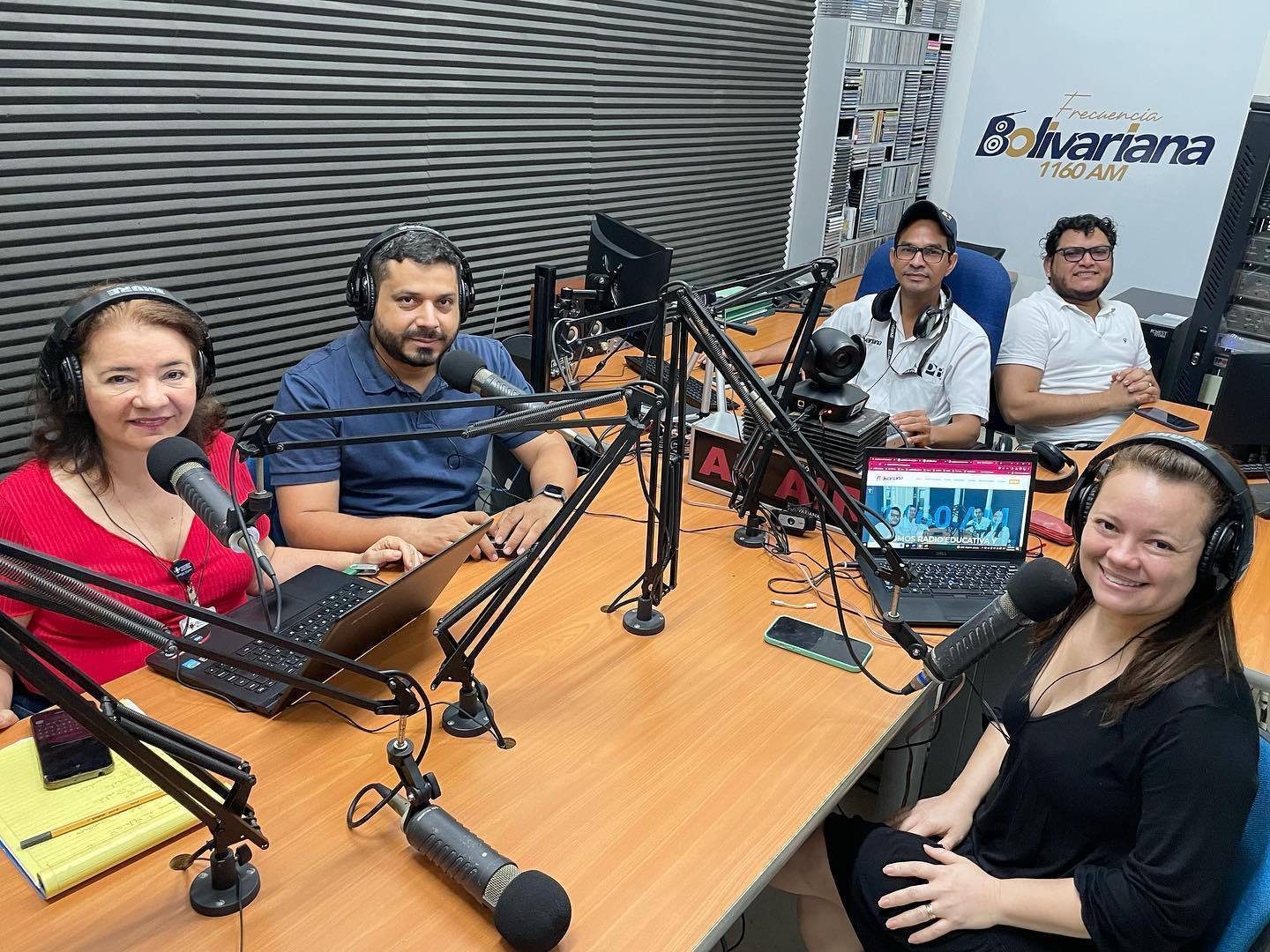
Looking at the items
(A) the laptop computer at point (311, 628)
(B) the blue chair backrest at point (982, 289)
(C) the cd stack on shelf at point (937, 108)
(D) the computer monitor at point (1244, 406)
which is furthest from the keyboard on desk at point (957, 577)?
(C) the cd stack on shelf at point (937, 108)

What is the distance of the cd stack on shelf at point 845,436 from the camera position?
7.10 ft

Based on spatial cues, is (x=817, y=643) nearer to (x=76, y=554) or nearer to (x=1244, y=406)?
(x=76, y=554)

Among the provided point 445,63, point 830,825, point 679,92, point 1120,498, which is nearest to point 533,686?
point 830,825

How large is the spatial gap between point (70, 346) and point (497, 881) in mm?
1167

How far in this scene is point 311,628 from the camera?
5.17 ft

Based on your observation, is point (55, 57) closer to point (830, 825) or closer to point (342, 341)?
point (342, 341)

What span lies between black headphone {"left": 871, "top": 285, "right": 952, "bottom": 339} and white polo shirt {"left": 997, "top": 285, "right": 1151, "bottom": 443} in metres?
0.35

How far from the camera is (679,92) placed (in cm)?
396

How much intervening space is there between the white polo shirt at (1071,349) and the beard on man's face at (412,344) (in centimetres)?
203

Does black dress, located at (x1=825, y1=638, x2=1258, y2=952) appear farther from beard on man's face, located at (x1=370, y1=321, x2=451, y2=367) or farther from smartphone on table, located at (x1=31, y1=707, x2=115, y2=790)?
beard on man's face, located at (x1=370, y1=321, x2=451, y2=367)

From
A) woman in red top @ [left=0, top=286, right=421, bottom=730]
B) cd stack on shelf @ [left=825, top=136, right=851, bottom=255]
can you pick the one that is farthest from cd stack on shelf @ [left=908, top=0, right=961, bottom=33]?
woman in red top @ [left=0, top=286, right=421, bottom=730]

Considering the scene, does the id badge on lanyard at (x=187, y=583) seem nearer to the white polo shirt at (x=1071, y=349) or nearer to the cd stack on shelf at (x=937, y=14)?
the white polo shirt at (x=1071, y=349)

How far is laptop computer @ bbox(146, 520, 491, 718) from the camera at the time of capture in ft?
4.65

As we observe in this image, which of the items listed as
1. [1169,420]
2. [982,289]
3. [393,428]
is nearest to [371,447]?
[393,428]
